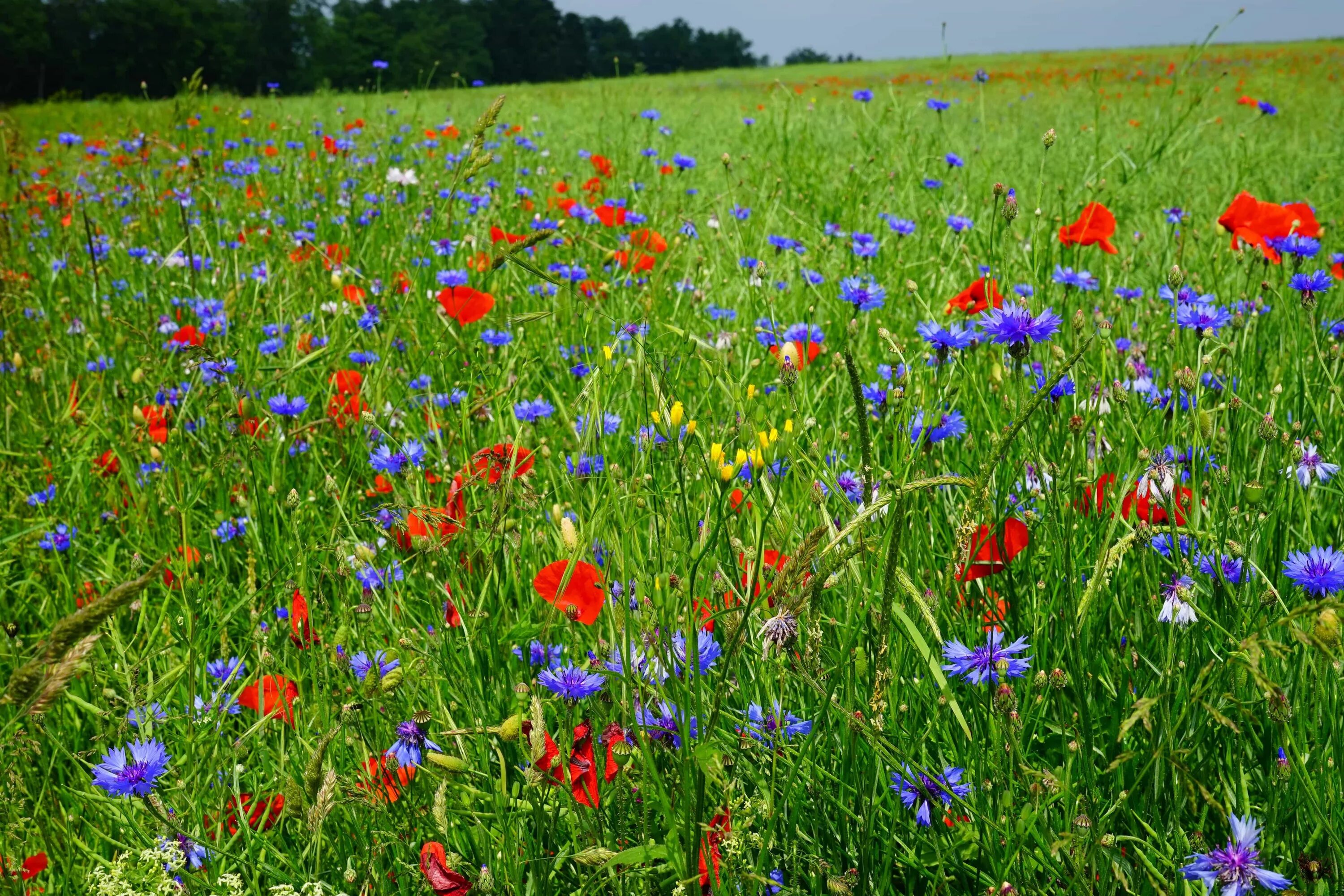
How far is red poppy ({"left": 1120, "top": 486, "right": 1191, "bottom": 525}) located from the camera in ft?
3.32

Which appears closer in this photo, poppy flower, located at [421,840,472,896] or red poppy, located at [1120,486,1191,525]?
poppy flower, located at [421,840,472,896]

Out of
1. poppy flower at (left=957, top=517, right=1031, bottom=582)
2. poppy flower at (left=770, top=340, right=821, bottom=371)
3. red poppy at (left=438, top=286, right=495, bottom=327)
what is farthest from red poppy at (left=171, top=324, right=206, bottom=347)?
poppy flower at (left=957, top=517, right=1031, bottom=582)

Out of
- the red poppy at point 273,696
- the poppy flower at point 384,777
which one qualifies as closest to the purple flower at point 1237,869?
the poppy flower at point 384,777

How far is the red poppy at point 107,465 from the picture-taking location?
1852 millimetres

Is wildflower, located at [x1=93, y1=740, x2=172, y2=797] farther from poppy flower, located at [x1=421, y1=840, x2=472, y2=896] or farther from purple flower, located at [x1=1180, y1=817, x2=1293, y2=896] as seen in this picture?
purple flower, located at [x1=1180, y1=817, x2=1293, y2=896]

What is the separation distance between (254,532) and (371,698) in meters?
0.77

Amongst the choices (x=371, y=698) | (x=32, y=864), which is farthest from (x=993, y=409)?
(x=32, y=864)

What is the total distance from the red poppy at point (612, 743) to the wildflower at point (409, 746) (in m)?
0.19

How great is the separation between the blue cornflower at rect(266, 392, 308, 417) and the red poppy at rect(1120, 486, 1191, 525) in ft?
4.75

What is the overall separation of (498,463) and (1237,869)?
90 centimetres

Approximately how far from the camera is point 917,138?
3.79 m

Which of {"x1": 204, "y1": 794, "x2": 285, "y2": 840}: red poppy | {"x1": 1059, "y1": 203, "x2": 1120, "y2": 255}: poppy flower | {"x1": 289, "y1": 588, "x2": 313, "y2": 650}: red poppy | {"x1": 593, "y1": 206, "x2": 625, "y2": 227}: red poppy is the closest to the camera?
{"x1": 204, "y1": 794, "x2": 285, "y2": 840}: red poppy

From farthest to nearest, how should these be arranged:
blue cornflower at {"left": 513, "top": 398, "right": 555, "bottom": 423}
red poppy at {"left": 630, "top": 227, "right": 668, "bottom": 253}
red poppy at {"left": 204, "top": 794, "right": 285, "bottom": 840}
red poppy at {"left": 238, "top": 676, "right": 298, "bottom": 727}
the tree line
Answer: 1. the tree line
2. red poppy at {"left": 630, "top": 227, "right": 668, "bottom": 253}
3. blue cornflower at {"left": 513, "top": 398, "right": 555, "bottom": 423}
4. red poppy at {"left": 238, "top": 676, "right": 298, "bottom": 727}
5. red poppy at {"left": 204, "top": 794, "right": 285, "bottom": 840}

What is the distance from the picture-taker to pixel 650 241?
2.43 m
